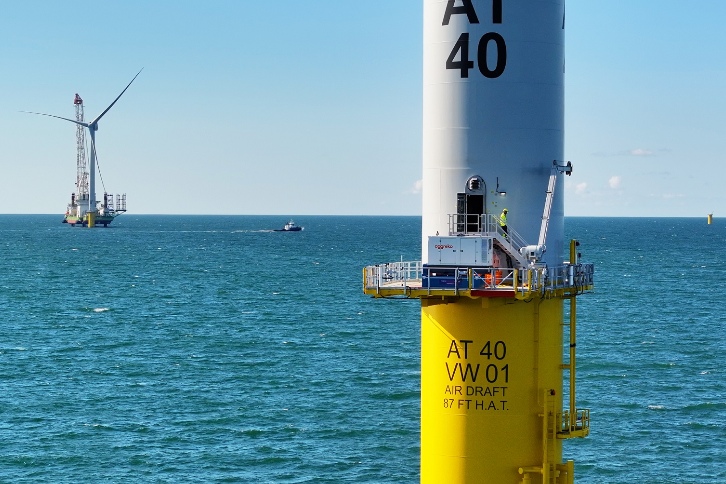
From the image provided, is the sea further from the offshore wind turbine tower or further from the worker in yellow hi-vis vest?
the worker in yellow hi-vis vest

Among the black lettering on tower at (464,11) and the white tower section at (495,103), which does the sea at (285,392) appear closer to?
the white tower section at (495,103)

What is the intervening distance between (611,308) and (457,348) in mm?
118735

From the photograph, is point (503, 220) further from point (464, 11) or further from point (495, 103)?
point (464, 11)

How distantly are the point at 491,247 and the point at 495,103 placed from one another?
13.0ft

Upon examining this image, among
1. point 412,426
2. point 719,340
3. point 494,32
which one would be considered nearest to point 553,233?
point 494,32

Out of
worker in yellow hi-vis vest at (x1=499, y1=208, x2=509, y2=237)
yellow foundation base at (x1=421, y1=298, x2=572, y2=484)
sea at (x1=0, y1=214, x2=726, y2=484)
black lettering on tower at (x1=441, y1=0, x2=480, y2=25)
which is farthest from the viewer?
sea at (x1=0, y1=214, x2=726, y2=484)

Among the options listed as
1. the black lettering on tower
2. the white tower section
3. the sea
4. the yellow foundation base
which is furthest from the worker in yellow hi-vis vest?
the sea

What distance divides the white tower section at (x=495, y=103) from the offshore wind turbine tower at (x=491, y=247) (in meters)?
Answer: 0.03

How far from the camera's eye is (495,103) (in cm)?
3067

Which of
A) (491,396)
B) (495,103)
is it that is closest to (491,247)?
(495,103)

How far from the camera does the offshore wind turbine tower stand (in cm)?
3050

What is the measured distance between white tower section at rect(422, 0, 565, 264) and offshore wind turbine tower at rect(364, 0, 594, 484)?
0.10ft

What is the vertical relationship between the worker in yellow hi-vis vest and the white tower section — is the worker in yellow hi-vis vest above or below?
below

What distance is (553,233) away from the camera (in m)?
31.9
